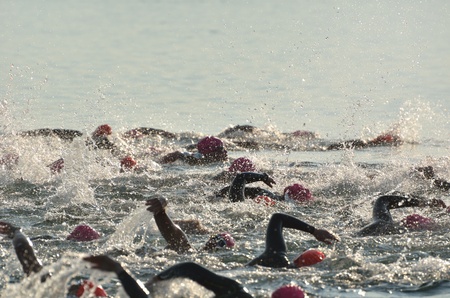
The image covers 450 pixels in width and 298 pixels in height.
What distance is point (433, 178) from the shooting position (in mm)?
12531

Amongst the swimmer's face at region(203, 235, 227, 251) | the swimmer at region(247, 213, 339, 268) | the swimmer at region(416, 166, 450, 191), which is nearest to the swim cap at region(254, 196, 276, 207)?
the swimmer at region(416, 166, 450, 191)

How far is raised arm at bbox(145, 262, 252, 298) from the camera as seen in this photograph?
6090mm

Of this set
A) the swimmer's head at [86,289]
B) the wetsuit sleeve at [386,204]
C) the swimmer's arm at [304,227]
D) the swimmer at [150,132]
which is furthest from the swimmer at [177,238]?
the swimmer at [150,132]

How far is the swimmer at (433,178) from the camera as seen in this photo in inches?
482

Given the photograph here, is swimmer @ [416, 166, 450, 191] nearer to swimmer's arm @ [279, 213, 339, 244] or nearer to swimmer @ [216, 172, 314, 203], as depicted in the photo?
swimmer @ [216, 172, 314, 203]

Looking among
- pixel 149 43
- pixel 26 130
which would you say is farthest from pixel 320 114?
pixel 149 43

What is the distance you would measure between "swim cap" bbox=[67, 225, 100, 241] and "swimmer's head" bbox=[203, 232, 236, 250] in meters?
1.23

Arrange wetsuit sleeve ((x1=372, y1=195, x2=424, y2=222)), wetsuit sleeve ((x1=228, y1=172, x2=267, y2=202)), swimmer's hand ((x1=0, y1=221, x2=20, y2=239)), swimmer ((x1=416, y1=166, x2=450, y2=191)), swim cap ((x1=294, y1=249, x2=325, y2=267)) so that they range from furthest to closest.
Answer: swimmer ((x1=416, y1=166, x2=450, y2=191)) → wetsuit sleeve ((x1=228, y1=172, x2=267, y2=202)) → wetsuit sleeve ((x1=372, y1=195, x2=424, y2=222)) → swim cap ((x1=294, y1=249, x2=325, y2=267)) → swimmer's hand ((x1=0, y1=221, x2=20, y2=239))

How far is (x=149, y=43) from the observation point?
27.5m

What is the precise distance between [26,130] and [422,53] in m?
12.6

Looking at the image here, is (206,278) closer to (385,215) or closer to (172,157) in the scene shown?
(385,215)

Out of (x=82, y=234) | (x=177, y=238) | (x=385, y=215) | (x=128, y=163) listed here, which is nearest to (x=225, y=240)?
(x=177, y=238)

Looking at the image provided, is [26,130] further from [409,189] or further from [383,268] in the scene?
[383,268]

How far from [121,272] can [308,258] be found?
108 inches
